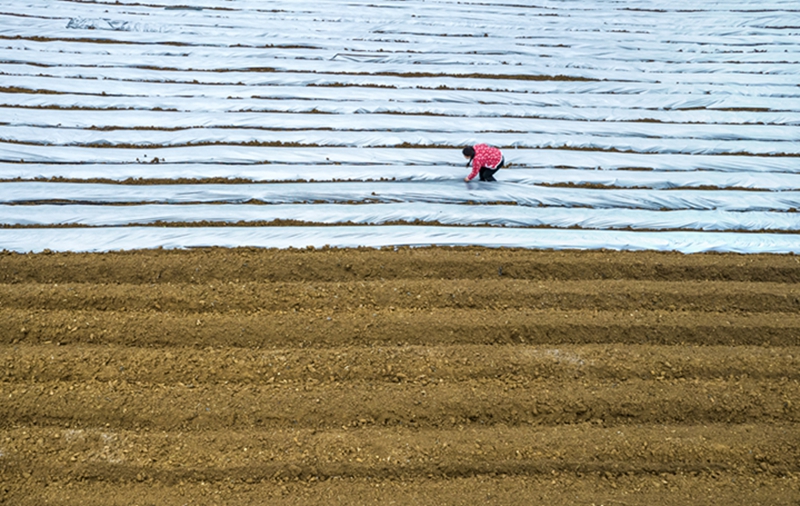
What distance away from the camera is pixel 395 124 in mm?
4980

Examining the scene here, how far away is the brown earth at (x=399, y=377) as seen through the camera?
106 inches

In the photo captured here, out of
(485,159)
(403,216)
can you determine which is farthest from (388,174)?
(485,159)

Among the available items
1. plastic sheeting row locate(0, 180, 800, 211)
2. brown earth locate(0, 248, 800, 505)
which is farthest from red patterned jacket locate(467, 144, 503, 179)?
brown earth locate(0, 248, 800, 505)

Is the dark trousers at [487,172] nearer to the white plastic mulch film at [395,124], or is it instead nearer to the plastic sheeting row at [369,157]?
the white plastic mulch film at [395,124]

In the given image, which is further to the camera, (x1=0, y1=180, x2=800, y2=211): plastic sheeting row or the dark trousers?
the dark trousers

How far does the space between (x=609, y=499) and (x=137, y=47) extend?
22.8 feet

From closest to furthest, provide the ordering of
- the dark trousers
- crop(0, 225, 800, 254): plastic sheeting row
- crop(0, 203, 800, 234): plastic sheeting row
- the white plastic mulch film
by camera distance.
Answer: crop(0, 225, 800, 254): plastic sheeting row → crop(0, 203, 800, 234): plastic sheeting row → the white plastic mulch film → the dark trousers

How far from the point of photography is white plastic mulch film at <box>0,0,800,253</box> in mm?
4004

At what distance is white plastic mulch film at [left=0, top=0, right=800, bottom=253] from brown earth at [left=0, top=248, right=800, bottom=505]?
0.33 m

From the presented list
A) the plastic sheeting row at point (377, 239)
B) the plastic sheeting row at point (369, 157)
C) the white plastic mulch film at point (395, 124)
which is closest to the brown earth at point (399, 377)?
the plastic sheeting row at point (377, 239)

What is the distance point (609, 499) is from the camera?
8.71 ft

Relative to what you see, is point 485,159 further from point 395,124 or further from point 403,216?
point 395,124

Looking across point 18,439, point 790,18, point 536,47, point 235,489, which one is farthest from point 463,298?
point 790,18

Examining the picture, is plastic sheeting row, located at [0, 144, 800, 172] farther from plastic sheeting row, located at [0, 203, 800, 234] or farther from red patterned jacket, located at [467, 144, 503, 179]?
plastic sheeting row, located at [0, 203, 800, 234]
